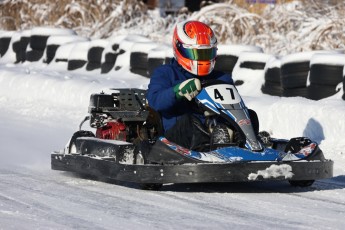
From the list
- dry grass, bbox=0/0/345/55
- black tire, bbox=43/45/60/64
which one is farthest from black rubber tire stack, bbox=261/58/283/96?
black tire, bbox=43/45/60/64

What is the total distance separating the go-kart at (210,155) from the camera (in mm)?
6043

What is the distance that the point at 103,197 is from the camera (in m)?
6.01

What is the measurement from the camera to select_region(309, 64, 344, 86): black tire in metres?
9.49

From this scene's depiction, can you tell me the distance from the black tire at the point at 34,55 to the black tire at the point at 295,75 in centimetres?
701

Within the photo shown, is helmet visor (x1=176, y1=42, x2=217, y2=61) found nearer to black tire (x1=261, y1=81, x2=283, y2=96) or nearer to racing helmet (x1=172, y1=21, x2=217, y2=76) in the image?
racing helmet (x1=172, y1=21, x2=217, y2=76)

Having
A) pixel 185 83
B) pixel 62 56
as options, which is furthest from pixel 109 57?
pixel 185 83

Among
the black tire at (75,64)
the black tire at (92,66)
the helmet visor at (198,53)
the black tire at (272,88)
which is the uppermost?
the helmet visor at (198,53)

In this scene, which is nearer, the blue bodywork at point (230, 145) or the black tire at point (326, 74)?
the blue bodywork at point (230, 145)

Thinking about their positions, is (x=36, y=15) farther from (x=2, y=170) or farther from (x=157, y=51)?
(x=2, y=170)

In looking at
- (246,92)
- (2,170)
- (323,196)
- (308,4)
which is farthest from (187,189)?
(308,4)

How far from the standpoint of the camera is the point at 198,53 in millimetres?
6777

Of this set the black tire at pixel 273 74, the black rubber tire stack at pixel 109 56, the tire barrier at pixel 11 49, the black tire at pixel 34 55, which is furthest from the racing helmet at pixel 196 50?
the tire barrier at pixel 11 49

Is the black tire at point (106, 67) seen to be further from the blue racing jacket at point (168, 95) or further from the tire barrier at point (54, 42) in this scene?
the blue racing jacket at point (168, 95)

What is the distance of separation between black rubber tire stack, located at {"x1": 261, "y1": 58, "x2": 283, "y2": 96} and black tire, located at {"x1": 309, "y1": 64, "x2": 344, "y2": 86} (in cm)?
74
